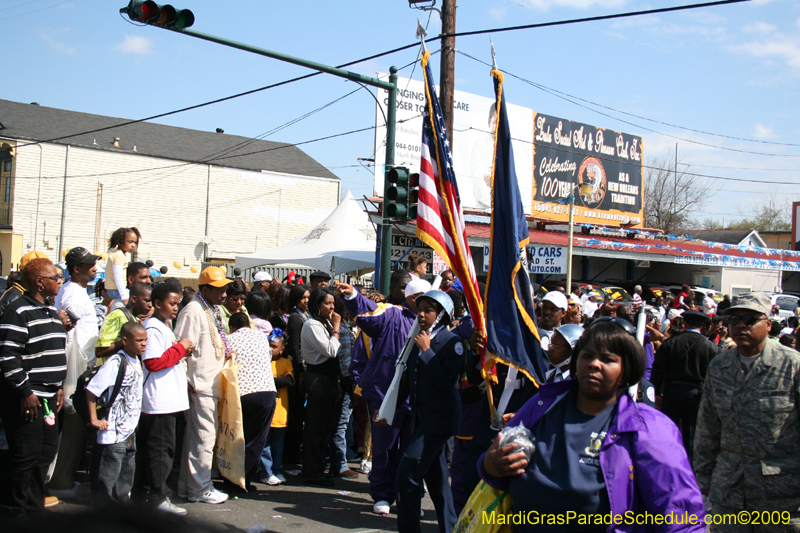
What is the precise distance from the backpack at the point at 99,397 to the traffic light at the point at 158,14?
528cm

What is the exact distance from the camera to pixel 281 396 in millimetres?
7109

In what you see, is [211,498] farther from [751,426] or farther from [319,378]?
[751,426]

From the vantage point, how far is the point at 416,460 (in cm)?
493

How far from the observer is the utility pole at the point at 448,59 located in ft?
36.1

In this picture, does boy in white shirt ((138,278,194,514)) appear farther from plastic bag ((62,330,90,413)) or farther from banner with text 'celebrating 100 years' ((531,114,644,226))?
banner with text 'celebrating 100 years' ((531,114,644,226))

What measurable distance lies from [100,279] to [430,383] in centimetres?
868

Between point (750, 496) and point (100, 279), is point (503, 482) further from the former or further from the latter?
point (100, 279)

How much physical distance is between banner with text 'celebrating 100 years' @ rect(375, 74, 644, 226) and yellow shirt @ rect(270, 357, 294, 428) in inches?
480

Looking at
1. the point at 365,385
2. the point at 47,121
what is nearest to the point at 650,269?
the point at 365,385

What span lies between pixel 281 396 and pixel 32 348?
9.03 ft

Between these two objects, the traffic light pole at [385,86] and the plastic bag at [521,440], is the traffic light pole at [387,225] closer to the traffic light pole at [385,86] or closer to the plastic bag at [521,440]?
the traffic light pole at [385,86]

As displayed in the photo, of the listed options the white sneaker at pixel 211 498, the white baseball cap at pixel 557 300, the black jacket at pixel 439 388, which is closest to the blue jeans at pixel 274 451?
the white sneaker at pixel 211 498

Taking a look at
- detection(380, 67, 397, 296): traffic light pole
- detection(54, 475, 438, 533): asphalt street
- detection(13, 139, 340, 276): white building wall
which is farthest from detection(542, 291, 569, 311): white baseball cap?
detection(13, 139, 340, 276): white building wall

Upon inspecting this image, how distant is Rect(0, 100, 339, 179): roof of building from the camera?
113 feet
